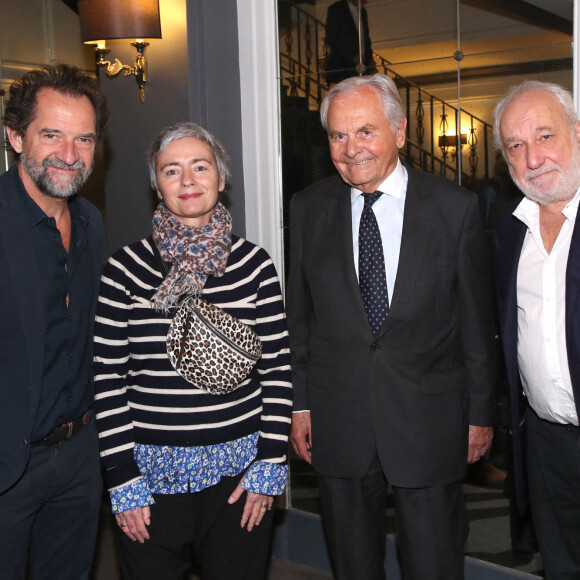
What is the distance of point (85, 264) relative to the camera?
2.50m

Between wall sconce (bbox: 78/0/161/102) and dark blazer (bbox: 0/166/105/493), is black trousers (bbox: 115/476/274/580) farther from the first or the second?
wall sconce (bbox: 78/0/161/102)

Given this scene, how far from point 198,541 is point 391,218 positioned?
1.22 meters

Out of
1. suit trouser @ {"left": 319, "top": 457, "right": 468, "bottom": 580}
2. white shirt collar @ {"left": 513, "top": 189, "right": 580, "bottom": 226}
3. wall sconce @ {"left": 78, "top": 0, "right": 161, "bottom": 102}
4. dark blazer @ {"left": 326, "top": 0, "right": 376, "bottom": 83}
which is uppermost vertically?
wall sconce @ {"left": 78, "top": 0, "right": 161, "bottom": 102}

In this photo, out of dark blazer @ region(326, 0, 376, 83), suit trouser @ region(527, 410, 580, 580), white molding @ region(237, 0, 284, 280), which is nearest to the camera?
suit trouser @ region(527, 410, 580, 580)

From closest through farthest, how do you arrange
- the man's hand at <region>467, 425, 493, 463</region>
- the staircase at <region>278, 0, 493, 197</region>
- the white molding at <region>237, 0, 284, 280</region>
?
the man's hand at <region>467, 425, 493, 463</region>
the staircase at <region>278, 0, 493, 197</region>
the white molding at <region>237, 0, 284, 280</region>

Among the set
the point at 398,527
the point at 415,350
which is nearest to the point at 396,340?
the point at 415,350

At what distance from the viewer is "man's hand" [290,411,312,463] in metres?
2.62

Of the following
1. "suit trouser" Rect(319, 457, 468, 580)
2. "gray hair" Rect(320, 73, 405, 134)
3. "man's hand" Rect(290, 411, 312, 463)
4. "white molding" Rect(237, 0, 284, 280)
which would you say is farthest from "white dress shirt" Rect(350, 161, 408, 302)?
"white molding" Rect(237, 0, 284, 280)

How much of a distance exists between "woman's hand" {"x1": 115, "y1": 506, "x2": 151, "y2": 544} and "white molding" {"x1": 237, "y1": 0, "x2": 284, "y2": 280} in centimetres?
166

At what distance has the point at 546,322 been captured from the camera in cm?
231

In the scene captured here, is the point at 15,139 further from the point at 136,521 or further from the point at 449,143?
the point at 449,143

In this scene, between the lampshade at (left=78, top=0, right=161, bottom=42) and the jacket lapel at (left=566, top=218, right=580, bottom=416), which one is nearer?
the jacket lapel at (left=566, top=218, right=580, bottom=416)

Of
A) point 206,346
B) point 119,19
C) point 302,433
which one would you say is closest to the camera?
point 206,346

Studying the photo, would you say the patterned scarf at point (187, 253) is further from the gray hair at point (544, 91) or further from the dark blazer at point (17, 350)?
the gray hair at point (544, 91)
